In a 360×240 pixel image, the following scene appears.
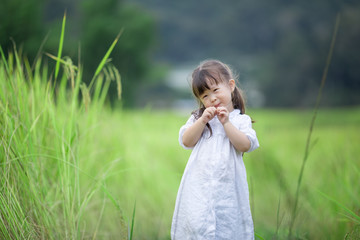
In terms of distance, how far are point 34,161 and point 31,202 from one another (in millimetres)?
176

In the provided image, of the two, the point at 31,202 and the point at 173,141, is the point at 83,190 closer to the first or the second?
the point at 31,202

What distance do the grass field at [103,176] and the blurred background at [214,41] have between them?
2052 mm

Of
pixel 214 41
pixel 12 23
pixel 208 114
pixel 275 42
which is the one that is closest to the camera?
pixel 208 114

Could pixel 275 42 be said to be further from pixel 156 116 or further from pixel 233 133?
pixel 233 133

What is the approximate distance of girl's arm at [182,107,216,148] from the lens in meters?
1.11

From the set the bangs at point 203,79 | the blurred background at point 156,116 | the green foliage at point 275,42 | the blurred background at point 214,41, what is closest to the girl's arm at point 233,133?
the bangs at point 203,79

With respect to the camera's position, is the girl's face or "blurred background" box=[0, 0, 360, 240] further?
"blurred background" box=[0, 0, 360, 240]

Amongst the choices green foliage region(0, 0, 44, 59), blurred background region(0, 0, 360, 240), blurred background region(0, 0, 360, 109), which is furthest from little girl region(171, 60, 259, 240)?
blurred background region(0, 0, 360, 109)

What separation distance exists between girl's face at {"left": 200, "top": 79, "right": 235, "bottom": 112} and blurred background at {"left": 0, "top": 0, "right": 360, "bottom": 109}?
3.13 metres

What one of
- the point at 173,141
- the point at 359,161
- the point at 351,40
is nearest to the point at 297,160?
the point at 359,161

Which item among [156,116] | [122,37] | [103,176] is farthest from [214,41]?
[103,176]

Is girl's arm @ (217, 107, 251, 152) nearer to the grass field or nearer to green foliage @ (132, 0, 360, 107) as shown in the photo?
the grass field

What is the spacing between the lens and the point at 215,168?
112 centimetres

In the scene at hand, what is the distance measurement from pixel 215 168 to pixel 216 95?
0.80 ft
